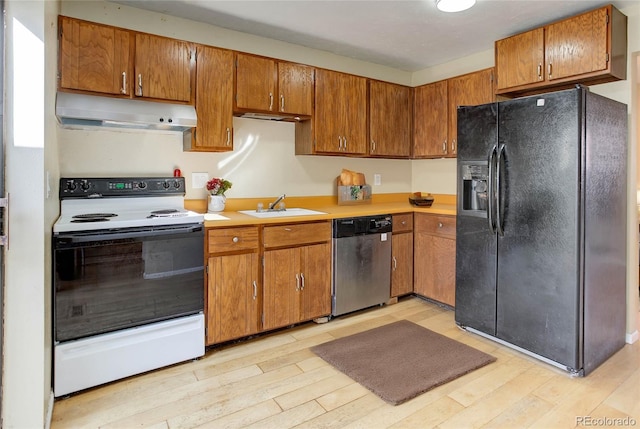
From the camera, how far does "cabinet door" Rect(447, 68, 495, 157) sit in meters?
3.37

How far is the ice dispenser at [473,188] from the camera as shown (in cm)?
276

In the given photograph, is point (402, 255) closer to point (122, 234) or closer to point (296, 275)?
point (296, 275)

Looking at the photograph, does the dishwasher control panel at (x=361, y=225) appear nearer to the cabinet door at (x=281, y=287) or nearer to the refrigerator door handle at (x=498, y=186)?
the cabinet door at (x=281, y=287)

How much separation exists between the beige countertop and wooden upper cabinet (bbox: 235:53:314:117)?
81 cm

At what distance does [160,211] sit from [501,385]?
2483 mm

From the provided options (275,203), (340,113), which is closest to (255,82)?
(340,113)

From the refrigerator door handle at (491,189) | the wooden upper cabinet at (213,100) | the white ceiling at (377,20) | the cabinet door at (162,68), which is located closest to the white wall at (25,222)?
the cabinet door at (162,68)

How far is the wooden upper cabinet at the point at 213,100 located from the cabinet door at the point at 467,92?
1977 mm

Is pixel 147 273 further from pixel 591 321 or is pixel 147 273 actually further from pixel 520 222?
pixel 591 321

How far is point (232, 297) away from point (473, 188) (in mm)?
1935

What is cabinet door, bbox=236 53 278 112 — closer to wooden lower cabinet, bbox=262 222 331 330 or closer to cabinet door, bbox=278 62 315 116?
cabinet door, bbox=278 62 315 116

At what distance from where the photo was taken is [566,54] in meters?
2.74

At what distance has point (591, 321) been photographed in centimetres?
238

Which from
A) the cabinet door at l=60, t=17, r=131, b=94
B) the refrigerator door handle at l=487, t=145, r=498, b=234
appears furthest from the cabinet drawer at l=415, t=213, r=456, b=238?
the cabinet door at l=60, t=17, r=131, b=94
